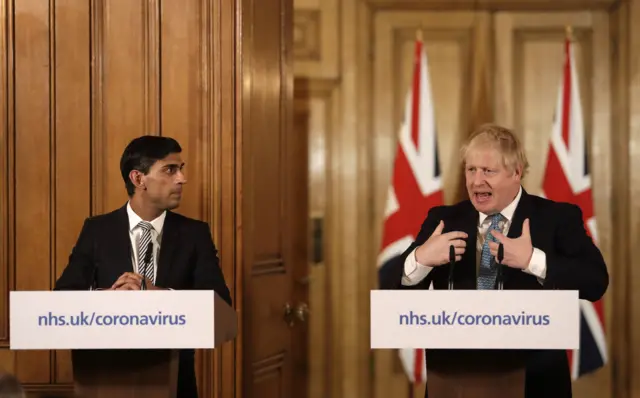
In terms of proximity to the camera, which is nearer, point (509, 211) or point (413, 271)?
point (413, 271)

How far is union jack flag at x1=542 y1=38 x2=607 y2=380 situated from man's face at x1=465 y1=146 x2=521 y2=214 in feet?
7.23

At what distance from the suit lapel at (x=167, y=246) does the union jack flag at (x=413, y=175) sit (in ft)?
7.05

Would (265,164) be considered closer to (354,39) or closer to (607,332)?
(354,39)

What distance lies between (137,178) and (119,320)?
2.52ft

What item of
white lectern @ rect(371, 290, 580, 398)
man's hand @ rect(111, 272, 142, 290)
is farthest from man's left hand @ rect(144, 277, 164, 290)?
white lectern @ rect(371, 290, 580, 398)

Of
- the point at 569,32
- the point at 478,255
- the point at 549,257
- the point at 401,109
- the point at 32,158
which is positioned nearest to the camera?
the point at 549,257

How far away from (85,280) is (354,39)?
2.78 metres

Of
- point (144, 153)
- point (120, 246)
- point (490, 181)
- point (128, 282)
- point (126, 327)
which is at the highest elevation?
point (144, 153)

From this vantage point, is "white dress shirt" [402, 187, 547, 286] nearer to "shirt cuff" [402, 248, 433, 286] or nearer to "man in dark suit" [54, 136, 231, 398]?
"shirt cuff" [402, 248, 433, 286]

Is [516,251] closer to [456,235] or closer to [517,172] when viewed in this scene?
[456,235]

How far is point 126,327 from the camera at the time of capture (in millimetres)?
2951

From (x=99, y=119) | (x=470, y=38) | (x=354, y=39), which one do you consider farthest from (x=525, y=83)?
(x=99, y=119)

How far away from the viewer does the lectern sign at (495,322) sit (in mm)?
2861

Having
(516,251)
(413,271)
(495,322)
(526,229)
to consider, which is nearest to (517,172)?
(526,229)
